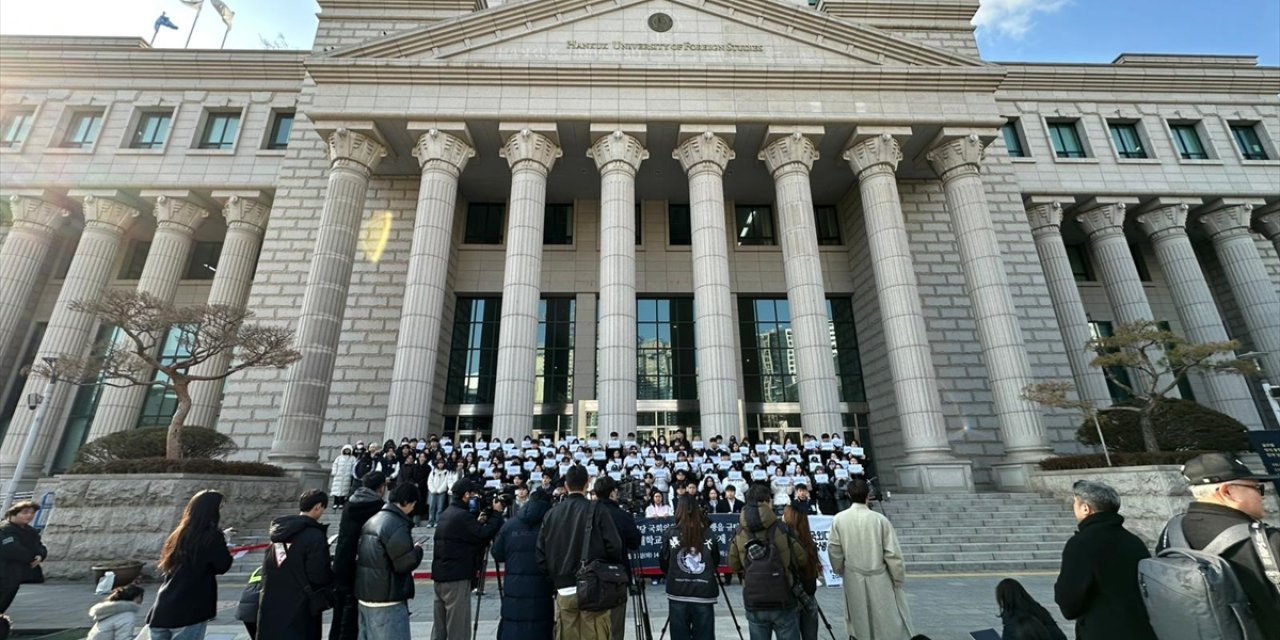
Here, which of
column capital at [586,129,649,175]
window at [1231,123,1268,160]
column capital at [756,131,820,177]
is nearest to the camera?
column capital at [586,129,649,175]

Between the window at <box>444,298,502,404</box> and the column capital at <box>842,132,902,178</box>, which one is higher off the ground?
the column capital at <box>842,132,902,178</box>

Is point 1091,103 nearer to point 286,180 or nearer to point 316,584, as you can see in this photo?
point 316,584

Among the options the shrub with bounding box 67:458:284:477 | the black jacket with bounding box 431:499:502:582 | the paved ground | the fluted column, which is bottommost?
the paved ground

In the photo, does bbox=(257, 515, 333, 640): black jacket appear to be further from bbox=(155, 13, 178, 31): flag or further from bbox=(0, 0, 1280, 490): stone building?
bbox=(155, 13, 178, 31): flag

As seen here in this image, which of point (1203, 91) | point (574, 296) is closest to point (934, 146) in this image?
point (574, 296)

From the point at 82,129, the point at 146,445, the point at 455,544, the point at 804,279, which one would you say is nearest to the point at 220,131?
the point at 82,129

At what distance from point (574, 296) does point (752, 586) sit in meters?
22.5

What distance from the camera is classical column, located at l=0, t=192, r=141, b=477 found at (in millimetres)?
22750

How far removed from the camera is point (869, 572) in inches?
218

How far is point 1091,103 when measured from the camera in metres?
29.7

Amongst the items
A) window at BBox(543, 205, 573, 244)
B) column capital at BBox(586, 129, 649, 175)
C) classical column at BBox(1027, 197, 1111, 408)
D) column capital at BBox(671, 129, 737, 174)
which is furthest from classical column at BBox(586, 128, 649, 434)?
classical column at BBox(1027, 197, 1111, 408)

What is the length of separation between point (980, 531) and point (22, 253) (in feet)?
133

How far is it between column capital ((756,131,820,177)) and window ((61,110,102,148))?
3257cm

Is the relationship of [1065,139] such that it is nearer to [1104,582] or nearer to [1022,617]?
[1104,582]
